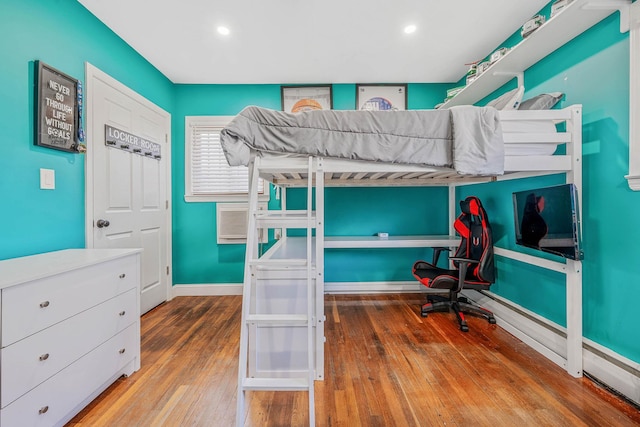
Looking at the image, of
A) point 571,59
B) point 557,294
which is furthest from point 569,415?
point 571,59

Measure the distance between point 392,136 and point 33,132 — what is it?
7.23 ft

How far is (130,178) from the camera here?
A: 2.53 meters

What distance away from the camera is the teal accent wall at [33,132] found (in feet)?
5.06

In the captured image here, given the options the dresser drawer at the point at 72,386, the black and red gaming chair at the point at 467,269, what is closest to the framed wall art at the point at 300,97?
the black and red gaming chair at the point at 467,269

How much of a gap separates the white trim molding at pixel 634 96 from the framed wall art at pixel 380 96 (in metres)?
1.97

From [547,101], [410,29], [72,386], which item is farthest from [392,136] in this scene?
[72,386]

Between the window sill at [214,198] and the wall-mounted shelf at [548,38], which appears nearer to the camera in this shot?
the wall-mounted shelf at [548,38]

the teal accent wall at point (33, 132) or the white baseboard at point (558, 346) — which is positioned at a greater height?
the teal accent wall at point (33, 132)

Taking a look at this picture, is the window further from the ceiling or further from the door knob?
the door knob

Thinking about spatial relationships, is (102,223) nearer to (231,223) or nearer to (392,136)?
(231,223)

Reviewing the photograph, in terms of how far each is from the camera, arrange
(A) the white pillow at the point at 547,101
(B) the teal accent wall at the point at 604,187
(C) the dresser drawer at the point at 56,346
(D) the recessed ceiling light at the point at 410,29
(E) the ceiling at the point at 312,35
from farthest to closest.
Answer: (D) the recessed ceiling light at the point at 410,29 < (E) the ceiling at the point at 312,35 < (A) the white pillow at the point at 547,101 < (B) the teal accent wall at the point at 604,187 < (C) the dresser drawer at the point at 56,346

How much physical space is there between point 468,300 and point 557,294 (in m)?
1.07

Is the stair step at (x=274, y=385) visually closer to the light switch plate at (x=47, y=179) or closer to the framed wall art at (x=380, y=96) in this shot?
the light switch plate at (x=47, y=179)

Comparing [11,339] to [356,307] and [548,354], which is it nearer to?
[356,307]
